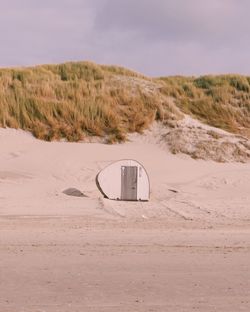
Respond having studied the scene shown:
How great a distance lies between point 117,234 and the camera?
9523 mm

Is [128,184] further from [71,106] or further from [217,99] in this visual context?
[217,99]

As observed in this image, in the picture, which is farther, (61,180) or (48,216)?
(61,180)

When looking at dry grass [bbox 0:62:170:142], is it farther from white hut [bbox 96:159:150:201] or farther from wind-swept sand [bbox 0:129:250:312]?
white hut [bbox 96:159:150:201]

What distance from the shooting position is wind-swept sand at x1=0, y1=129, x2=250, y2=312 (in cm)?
617

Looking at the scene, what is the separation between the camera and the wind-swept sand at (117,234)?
6.17 m

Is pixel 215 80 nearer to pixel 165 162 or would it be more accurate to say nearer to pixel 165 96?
pixel 165 96

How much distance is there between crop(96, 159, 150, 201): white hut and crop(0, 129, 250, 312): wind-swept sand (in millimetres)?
266

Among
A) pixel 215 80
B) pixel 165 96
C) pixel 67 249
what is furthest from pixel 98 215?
pixel 215 80

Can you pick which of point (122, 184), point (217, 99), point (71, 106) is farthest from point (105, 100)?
point (122, 184)

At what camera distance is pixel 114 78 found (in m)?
23.0

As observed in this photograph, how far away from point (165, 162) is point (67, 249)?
9.75m

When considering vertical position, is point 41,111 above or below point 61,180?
above

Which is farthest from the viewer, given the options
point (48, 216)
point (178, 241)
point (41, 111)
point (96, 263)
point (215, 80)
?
point (215, 80)

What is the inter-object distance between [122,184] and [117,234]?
15.4ft
